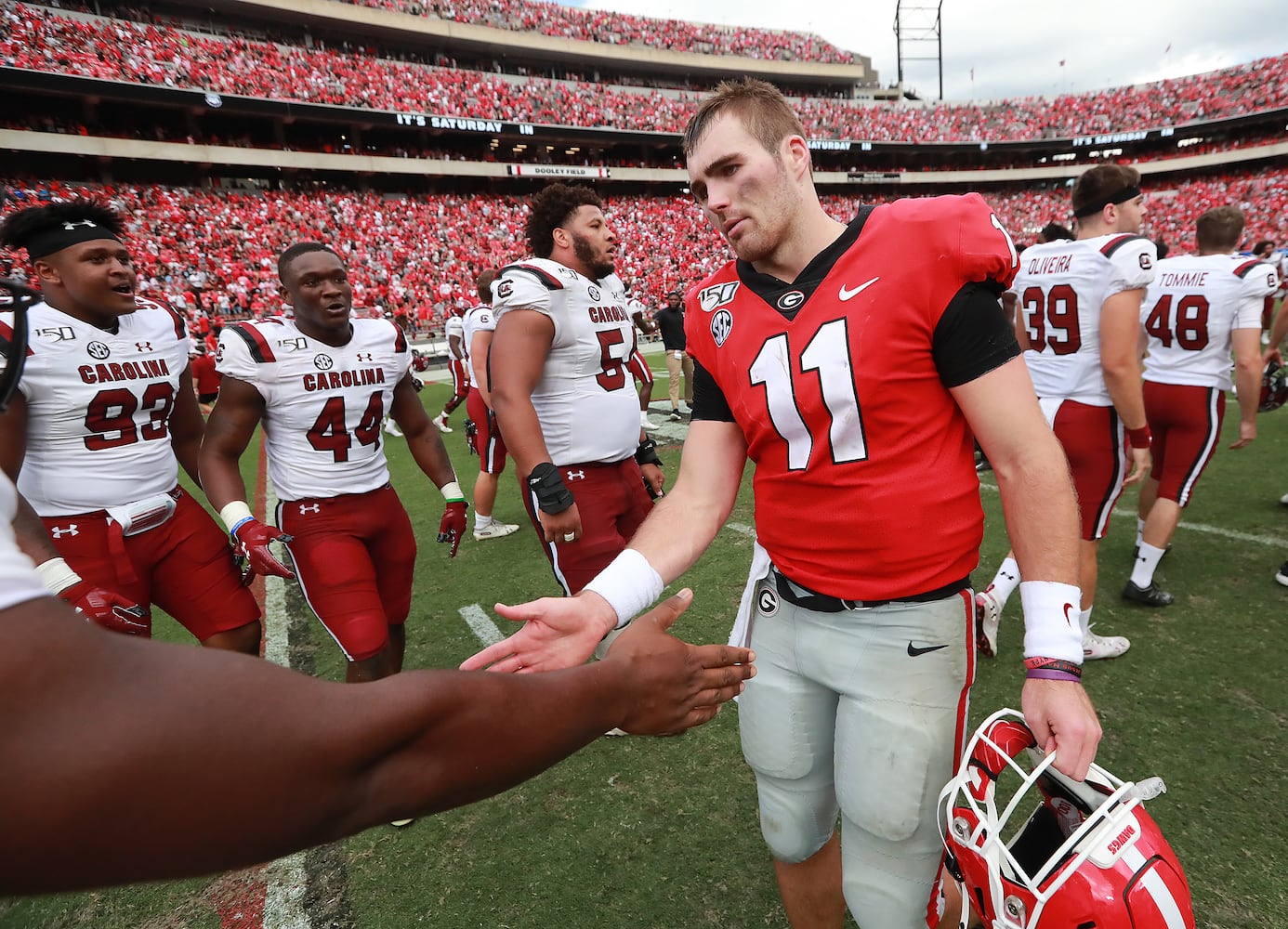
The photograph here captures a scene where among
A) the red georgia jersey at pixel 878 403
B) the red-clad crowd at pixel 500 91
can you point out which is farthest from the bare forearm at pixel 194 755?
the red-clad crowd at pixel 500 91

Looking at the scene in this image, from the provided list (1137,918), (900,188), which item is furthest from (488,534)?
(900,188)

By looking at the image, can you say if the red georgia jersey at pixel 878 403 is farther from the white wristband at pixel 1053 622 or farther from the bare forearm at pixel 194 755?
the bare forearm at pixel 194 755

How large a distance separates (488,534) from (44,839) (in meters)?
5.89

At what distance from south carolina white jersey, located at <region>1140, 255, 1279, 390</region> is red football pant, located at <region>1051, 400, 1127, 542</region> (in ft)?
3.88

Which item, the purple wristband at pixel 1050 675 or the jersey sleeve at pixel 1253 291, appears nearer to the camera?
the purple wristband at pixel 1050 675

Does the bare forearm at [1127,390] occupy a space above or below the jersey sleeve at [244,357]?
below

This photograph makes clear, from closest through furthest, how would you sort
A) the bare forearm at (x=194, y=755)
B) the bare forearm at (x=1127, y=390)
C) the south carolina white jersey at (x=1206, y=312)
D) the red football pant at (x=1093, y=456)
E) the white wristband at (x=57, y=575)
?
the bare forearm at (x=194, y=755)
the white wristband at (x=57, y=575)
the bare forearm at (x=1127, y=390)
the red football pant at (x=1093, y=456)
the south carolina white jersey at (x=1206, y=312)

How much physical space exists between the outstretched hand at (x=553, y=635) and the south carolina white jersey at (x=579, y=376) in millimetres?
1682

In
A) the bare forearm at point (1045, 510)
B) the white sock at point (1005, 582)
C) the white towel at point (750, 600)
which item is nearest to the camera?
the bare forearm at point (1045, 510)

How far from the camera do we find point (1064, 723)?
143 cm

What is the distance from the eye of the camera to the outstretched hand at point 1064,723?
4.62 feet

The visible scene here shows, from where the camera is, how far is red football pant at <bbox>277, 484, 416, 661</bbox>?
9.93 ft

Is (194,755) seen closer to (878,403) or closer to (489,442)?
(878,403)

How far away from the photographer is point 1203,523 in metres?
5.14
